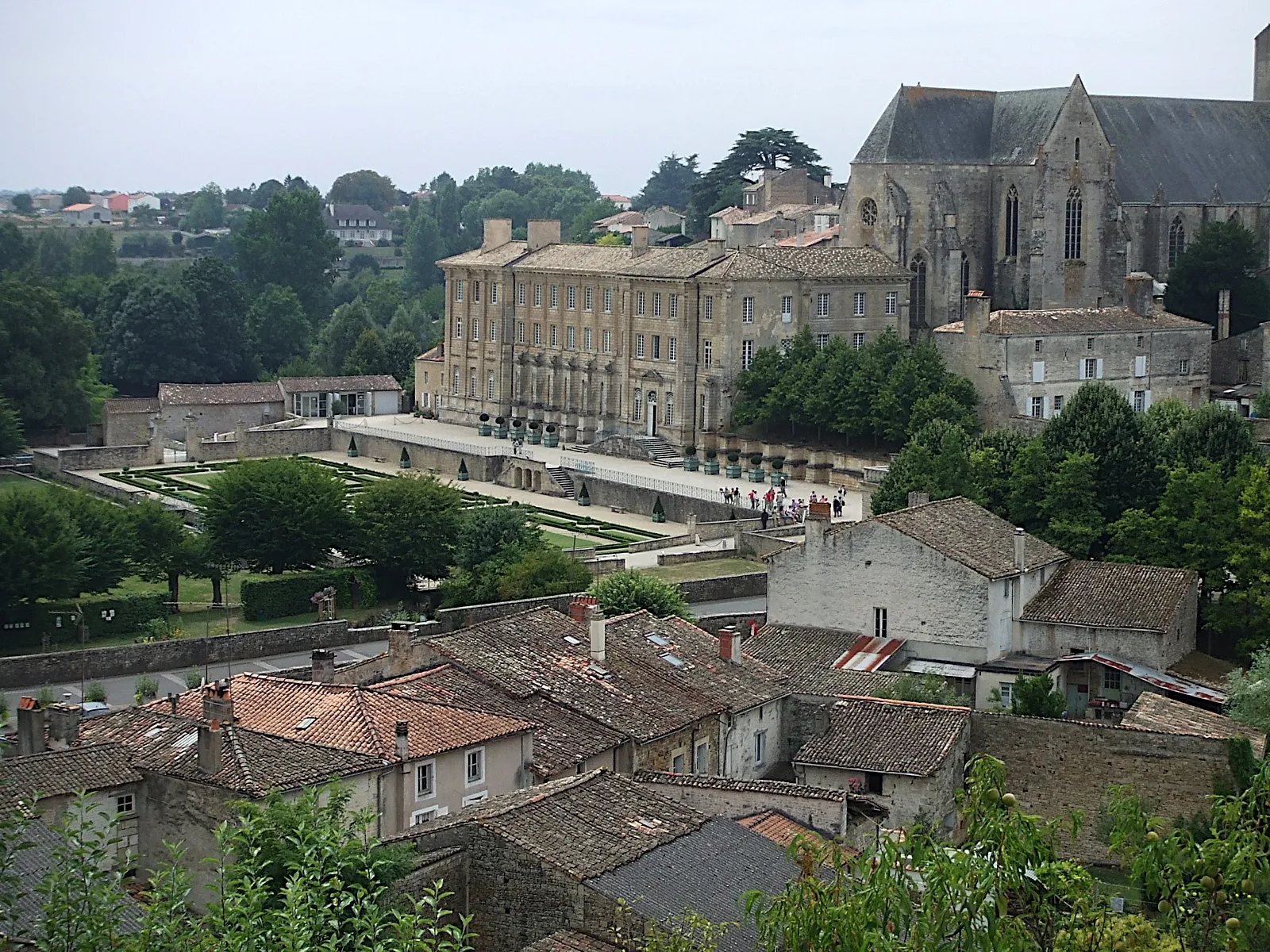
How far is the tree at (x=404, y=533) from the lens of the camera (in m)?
56.2

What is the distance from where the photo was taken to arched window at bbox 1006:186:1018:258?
8488 centimetres

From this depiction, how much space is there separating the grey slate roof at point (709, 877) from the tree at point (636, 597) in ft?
59.2

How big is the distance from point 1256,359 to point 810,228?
99.3 feet

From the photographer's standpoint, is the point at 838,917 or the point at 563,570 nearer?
the point at 838,917

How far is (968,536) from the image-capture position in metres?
45.3

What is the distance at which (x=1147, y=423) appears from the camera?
181 ft

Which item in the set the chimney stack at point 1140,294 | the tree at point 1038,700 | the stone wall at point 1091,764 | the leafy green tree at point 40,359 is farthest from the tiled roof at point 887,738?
the leafy green tree at point 40,359

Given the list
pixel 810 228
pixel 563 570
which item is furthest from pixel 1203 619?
pixel 810 228

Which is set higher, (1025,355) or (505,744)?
(1025,355)

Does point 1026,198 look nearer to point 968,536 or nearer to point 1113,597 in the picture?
point 968,536

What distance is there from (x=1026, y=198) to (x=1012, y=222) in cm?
154

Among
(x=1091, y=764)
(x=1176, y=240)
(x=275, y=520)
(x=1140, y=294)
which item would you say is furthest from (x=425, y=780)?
(x=1176, y=240)

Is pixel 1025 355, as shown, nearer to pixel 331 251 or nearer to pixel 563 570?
pixel 563 570

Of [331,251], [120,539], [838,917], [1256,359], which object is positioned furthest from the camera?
[331,251]
